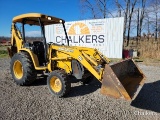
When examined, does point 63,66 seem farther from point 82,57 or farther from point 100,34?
point 100,34

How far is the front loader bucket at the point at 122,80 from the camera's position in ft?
14.4

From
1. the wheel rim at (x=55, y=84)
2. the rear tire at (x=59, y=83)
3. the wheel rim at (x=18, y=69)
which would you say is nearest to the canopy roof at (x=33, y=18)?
the wheel rim at (x=18, y=69)

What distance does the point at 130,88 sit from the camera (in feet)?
16.6

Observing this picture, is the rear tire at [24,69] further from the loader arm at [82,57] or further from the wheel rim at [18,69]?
the loader arm at [82,57]

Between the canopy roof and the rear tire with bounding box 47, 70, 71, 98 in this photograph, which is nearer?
the rear tire with bounding box 47, 70, 71, 98

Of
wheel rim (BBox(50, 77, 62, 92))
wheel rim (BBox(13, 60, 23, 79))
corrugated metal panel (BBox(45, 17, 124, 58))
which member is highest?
corrugated metal panel (BBox(45, 17, 124, 58))

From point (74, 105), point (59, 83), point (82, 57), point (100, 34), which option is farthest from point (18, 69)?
point (100, 34)

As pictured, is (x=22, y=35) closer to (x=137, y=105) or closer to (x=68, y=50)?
(x=68, y=50)

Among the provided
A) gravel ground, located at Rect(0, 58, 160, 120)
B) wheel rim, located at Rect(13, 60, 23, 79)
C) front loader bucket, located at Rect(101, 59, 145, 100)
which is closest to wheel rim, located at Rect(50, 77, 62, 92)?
gravel ground, located at Rect(0, 58, 160, 120)

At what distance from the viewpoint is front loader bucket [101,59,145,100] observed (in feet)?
14.4

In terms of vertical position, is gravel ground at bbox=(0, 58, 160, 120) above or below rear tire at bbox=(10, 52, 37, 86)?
below

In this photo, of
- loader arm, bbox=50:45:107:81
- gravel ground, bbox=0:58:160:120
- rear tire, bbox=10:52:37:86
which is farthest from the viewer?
rear tire, bbox=10:52:37:86

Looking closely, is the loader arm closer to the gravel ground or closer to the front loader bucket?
the front loader bucket

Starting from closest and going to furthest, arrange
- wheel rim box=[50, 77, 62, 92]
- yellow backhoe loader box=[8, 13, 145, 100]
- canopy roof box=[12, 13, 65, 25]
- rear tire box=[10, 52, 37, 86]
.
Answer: yellow backhoe loader box=[8, 13, 145, 100], wheel rim box=[50, 77, 62, 92], canopy roof box=[12, 13, 65, 25], rear tire box=[10, 52, 37, 86]
